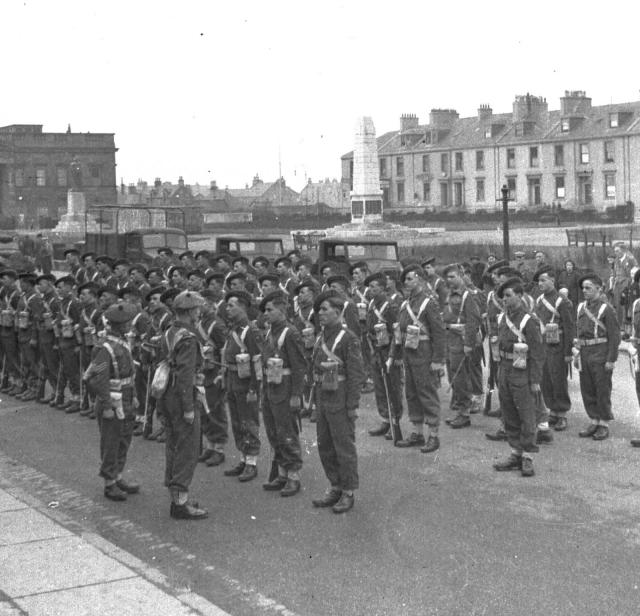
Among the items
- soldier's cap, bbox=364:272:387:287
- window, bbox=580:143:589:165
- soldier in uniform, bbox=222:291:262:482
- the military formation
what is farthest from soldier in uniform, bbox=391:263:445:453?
window, bbox=580:143:589:165

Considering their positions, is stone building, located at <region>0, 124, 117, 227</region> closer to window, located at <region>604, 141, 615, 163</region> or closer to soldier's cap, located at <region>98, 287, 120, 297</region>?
window, located at <region>604, 141, 615, 163</region>

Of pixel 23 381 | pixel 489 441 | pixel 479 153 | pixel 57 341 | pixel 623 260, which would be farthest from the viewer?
pixel 479 153

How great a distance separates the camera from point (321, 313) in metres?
10.4

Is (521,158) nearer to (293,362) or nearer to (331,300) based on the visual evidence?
(293,362)

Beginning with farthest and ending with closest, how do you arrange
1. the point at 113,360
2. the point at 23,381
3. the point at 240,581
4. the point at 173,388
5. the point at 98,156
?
the point at 98,156 < the point at 23,381 < the point at 113,360 < the point at 173,388 < the point at 240,581

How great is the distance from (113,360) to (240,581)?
10.7ft

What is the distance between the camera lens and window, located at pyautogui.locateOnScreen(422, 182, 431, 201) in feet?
255

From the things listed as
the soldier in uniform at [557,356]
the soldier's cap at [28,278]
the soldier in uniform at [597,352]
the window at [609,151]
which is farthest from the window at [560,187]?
the soldier in uniform at [597,352]

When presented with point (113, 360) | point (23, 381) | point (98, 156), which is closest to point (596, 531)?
point (113, 360)

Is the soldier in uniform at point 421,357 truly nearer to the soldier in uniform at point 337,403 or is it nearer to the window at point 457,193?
the soldier in uniform at point 337,403

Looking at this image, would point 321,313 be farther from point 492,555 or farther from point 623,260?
point 623,260

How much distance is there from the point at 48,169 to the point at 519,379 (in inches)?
3459

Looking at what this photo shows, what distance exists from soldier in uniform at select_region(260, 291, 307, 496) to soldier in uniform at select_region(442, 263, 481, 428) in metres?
3.63

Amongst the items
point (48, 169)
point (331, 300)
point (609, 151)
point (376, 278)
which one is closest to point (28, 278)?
point (376, 278)
